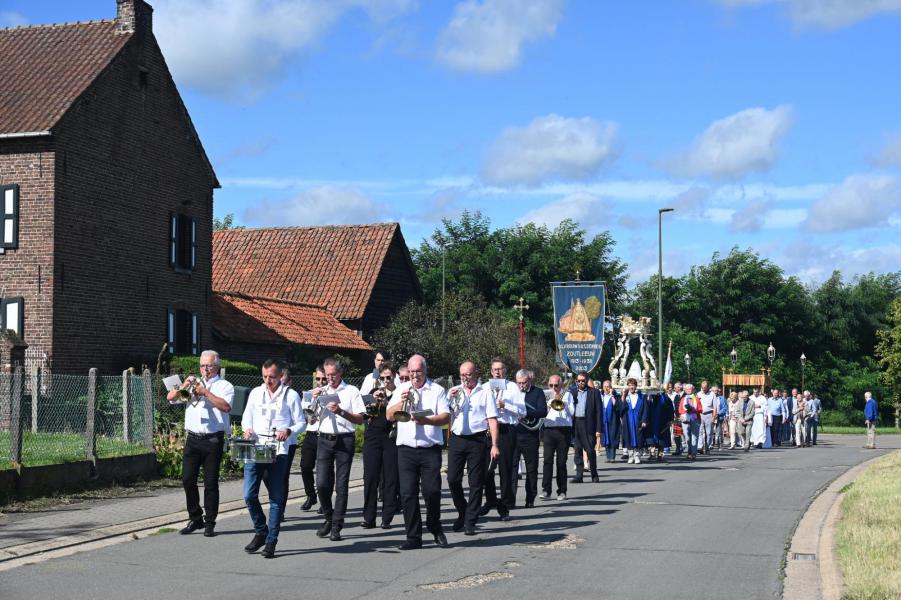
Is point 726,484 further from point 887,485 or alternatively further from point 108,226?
point 108,226

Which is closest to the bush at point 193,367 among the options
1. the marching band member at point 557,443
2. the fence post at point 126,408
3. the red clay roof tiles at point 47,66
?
the red clay roof tiles at point 47,66

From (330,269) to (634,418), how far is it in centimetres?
2210

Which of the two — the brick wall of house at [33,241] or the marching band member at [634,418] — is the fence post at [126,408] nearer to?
the brick wall of house at [33,241]

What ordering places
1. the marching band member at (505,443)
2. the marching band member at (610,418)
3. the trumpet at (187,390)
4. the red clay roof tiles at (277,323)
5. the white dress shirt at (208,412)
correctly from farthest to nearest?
1. the red clay roof tiles at (277,323)
2. the marching band member at (610,418)
3. the marching band member at (505,443)
4. the white dress shirt at (208,412)
5. the trumpet at (187,390)

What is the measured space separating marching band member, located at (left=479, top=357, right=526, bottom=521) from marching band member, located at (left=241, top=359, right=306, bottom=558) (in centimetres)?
331

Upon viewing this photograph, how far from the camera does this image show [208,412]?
1188 cm

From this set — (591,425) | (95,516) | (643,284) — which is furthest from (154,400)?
(643,284)

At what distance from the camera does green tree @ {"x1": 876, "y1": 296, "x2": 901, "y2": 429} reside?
71875 millimetres

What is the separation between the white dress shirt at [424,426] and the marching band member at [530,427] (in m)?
3.63

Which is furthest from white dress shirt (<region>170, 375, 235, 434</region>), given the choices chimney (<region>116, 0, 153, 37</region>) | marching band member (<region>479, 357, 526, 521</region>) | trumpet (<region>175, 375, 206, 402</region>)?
chimney (<region>116, 0, 153, 37</region>)

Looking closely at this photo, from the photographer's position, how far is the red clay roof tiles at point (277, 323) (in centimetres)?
3488

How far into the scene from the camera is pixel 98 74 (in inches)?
1114

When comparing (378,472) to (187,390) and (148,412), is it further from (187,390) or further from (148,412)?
(148,412)

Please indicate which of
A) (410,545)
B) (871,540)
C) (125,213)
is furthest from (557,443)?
(125,213)
